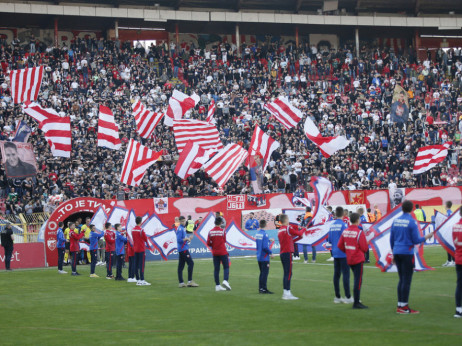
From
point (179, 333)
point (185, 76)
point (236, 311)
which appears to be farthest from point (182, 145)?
point (179, 333)

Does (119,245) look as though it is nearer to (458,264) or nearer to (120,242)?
(120,242)

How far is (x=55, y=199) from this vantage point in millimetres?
34938

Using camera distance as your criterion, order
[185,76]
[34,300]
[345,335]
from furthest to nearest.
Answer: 1. [185,76]
2. [34,300]
3. [345,335]

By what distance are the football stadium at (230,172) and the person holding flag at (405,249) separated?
0.10ft

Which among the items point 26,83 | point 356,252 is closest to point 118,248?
point 356,252

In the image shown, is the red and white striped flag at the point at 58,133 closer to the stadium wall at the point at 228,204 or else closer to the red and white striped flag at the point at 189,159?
the stadium wall at the point at 228,204

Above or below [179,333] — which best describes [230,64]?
above

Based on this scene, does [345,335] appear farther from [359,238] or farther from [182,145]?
[182,145]

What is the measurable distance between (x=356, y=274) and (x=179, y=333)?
3.97m

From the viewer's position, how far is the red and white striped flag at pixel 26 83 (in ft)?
114

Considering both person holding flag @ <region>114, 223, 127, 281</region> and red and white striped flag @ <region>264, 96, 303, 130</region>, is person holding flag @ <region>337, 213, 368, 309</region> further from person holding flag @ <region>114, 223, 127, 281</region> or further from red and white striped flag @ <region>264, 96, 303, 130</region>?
red and white striped flag @ <region>264, 96, 303, 130</region>

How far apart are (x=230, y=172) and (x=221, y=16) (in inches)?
1023

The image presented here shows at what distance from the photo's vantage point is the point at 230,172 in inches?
1265

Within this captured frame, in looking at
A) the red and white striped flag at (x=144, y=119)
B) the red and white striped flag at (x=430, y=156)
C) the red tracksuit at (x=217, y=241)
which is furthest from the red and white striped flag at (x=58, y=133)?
the red and white striped flag at (x=430, y=156)
